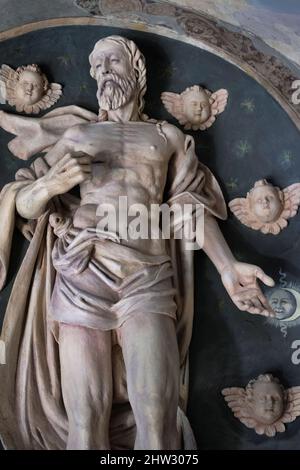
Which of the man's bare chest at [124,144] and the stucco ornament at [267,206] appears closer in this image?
the man's bare chest at [124,144]

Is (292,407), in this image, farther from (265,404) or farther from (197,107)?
(197,107)

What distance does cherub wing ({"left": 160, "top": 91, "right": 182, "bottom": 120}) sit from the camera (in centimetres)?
562

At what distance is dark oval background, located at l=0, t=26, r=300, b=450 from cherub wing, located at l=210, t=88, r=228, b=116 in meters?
0.04

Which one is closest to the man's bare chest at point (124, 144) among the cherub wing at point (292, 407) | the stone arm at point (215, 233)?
the stone arm at point (215, 233)

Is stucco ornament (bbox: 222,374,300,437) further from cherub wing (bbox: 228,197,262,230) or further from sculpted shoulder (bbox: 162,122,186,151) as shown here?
sculpted shoulder (bbox: 162,122,186,151)

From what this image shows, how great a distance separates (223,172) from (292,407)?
158 centimetres

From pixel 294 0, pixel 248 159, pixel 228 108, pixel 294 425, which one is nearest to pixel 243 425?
pixel 294 425

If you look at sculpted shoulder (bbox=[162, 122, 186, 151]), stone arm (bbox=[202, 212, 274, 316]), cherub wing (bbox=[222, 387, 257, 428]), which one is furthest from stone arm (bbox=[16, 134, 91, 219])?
cherub wing (bbox=[222, 387, 257, 428])

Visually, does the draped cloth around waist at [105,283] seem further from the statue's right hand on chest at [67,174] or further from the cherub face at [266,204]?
the cherub face at [266,204]

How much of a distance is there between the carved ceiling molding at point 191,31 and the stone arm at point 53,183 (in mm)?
1212

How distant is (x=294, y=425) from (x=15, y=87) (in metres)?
2.81

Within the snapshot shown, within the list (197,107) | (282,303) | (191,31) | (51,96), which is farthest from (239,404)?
(191,31)

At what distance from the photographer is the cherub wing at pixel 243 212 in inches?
212

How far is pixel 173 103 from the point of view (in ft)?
18.5
